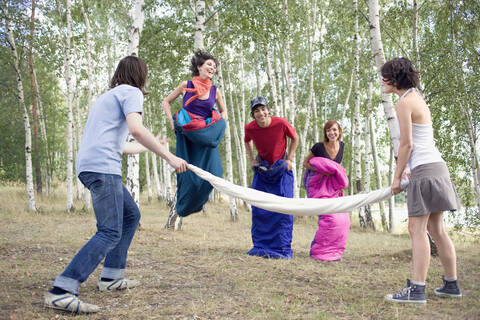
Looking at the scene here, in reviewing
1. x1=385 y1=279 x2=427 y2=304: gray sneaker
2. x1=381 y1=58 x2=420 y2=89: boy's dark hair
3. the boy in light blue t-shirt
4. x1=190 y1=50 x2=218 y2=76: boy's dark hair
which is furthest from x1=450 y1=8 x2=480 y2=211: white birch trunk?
the boy in light blue t-shirt

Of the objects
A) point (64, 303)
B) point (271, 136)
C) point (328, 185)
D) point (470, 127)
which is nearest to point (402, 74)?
point (271, 136)

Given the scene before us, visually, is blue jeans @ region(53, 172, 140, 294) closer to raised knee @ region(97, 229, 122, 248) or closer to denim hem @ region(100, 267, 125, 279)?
raised knee @ region(97, 229, 122, 248)

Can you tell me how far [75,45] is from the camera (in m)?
17.3

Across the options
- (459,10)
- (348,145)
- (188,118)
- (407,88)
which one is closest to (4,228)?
(188,118)

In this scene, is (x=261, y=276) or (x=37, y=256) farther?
(x=37, y=256)

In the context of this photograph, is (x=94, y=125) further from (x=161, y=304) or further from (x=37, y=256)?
(x=37, y=256)

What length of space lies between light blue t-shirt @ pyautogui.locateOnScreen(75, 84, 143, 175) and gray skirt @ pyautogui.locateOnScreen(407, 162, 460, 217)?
8.35 ft

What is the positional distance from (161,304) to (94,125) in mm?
1660

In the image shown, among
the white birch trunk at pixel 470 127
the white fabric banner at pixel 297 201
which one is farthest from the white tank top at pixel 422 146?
the white birch trunk at pixel 470 127

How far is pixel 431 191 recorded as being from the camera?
3277mm

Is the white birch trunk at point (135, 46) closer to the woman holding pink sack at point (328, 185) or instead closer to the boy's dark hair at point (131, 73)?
the woman holding pink sack at point (328, 185)

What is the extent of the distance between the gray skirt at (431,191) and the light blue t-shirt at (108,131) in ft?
8.35

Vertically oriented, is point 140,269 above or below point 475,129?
below

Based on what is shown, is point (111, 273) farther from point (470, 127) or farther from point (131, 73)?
point (470, 127)
